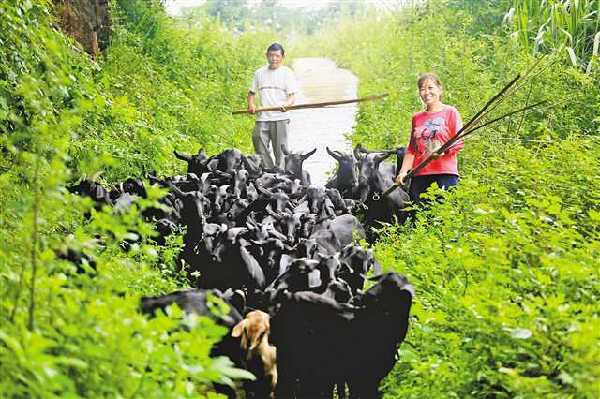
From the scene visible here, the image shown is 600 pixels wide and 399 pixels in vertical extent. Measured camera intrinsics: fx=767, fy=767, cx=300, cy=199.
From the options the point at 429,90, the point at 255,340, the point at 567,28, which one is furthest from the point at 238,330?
the point at 567,28

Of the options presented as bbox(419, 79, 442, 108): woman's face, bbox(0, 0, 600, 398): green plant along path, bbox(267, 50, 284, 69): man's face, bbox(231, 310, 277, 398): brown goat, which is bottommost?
bbox(231, 310, 277, 398): brown goat

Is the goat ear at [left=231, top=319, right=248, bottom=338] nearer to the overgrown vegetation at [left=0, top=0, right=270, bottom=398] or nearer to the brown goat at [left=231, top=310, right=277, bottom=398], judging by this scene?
the brown goat at [left=231, top=310, right=277, bottom=398]

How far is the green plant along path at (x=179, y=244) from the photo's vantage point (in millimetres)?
Answer: 2396

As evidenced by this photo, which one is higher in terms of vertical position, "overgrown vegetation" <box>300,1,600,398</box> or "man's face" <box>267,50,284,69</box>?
"man's face" <box>267,50,284,69</box>

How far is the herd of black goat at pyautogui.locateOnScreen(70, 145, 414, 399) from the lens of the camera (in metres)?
3.74

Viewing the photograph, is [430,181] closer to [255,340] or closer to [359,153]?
[359,153]

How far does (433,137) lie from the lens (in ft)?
20.0

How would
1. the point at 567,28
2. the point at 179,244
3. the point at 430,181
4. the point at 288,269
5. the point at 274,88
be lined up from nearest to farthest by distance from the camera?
the point at 288,269 < the point at 179,244 < the point at 430,181 < the point at 274,88 < the point at 567,28

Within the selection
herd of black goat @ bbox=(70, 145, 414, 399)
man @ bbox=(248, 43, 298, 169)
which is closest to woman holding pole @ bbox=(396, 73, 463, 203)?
herd of black goat @ bbox=(70, 145, 414, 399)

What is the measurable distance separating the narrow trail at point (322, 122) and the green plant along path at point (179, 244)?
1101 millimetres

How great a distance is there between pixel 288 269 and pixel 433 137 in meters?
2.15

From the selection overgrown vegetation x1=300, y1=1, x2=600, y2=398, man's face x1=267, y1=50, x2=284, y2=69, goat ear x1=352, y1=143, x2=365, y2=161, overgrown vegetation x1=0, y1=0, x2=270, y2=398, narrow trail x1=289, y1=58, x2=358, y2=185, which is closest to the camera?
overgrown vegetation x1=0, y1=0, x2=270, y2=398

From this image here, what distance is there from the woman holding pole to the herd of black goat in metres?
0.67

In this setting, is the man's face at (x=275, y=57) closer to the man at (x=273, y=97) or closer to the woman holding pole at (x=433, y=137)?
the man at (x=273, y=97)
